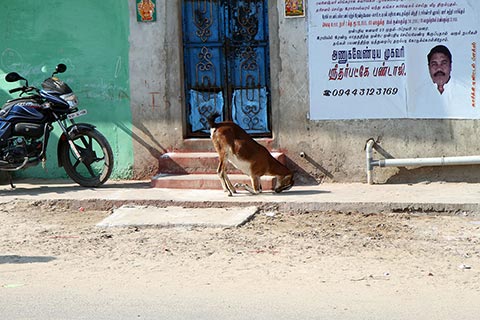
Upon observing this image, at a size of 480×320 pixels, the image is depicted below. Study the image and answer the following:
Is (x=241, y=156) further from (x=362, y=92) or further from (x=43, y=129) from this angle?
(x=43, y=129)

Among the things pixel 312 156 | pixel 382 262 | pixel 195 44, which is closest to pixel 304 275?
pixel 382 262

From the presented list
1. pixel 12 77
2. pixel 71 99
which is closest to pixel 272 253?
pixel 71 99

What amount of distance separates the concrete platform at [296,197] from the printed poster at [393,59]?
2.99ft

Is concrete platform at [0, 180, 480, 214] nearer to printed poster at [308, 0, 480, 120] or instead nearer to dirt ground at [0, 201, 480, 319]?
dirt ground at [0, 201, 480, 319]

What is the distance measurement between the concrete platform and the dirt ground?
0.12 meters

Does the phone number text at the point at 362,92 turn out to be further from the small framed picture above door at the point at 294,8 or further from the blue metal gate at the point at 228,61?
the small framed picture above door at the point at 294,8

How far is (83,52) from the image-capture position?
34.4 feet

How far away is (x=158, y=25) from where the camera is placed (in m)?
10.2

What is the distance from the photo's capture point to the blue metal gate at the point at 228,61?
33.6ft

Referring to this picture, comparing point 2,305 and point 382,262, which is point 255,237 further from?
point 2,305

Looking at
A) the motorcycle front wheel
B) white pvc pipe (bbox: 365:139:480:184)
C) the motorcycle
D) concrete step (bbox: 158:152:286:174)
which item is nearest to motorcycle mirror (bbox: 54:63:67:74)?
the motorcycle

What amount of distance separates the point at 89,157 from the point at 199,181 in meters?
1.36

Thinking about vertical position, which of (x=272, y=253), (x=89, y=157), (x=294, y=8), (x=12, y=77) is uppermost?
(x=294, y=8)

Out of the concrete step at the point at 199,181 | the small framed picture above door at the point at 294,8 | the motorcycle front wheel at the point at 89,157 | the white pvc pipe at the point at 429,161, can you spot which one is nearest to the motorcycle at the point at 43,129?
the motorcycle front wheel at the point at 89,157
